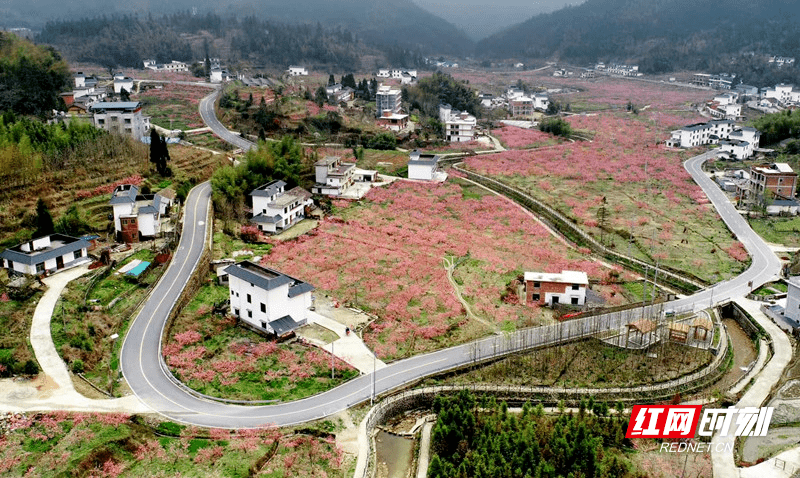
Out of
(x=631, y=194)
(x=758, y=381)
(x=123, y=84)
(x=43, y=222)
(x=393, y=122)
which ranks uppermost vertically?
(x=123, y=84)

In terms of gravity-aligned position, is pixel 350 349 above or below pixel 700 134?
below

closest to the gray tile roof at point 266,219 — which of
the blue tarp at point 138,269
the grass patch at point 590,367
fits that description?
the blue tarp at point 138,269

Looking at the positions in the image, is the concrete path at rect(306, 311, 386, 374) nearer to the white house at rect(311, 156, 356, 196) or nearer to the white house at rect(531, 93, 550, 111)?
the white house at rect(311, 156, 356, 196)

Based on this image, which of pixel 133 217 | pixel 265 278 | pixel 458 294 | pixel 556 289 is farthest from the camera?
pixel 133 217

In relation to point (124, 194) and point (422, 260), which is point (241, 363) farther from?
point (124, 194)

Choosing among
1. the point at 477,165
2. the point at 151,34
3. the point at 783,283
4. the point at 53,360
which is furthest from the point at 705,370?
the point at 151,34
